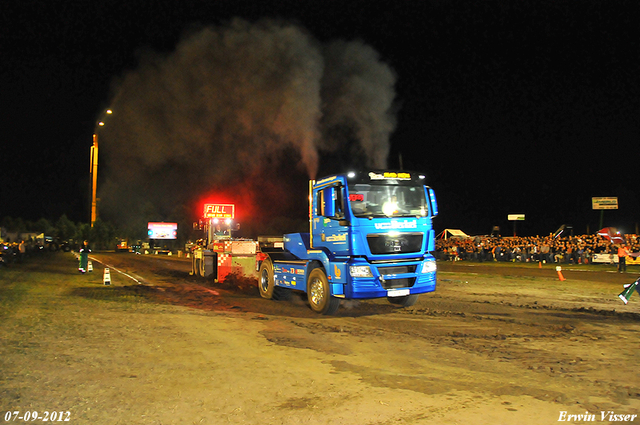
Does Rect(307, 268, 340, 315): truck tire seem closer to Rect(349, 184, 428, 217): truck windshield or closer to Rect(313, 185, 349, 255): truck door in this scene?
Rect(313, 185, 349, 255): truck door

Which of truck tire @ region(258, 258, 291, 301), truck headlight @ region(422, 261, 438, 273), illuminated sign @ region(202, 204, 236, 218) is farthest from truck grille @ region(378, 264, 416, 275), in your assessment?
illuminated sign @ region(202, 204, 236, 218)

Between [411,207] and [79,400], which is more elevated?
[411,207]

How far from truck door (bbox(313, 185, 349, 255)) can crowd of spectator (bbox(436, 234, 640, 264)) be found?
78.5 feet

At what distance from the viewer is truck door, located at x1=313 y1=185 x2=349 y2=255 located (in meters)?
10.4

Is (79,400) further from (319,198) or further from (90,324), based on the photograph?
(319,198)

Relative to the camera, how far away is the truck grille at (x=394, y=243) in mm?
10398

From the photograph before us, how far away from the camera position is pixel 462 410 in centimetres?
486

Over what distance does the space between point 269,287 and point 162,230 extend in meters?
64.1

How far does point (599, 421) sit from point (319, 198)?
777 cm

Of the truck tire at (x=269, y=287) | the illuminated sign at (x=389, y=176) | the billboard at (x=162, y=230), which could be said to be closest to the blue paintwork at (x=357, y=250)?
the illuminated sign at (x=389, y=176)

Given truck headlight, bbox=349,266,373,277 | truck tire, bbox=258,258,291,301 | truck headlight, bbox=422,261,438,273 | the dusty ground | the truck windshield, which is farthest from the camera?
truck tire, bbox=258,258,291,301

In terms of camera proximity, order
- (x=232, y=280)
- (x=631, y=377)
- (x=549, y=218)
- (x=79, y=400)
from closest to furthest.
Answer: (x=79, y=400) < (x=631, y=377) < (x=232, y=280) < (x=549, y=218)

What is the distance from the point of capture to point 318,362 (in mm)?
6707

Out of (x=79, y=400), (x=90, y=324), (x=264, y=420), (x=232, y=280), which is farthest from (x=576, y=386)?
(x=232, y=280)
